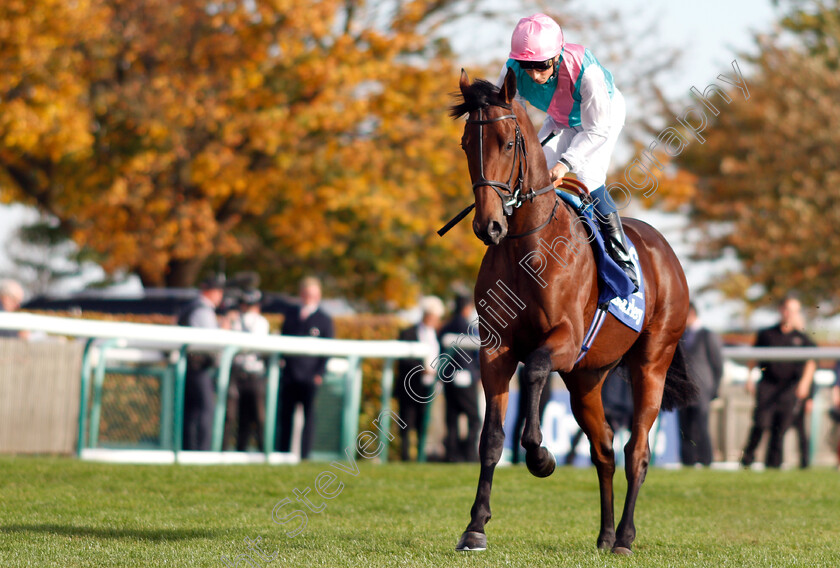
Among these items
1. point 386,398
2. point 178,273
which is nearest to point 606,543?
point 386,398

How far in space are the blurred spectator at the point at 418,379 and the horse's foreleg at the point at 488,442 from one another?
257 inches

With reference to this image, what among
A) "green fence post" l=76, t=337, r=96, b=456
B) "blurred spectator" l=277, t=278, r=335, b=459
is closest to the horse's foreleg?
"green fence post" l=76, t=337, r=96, b=456

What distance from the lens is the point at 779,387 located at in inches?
507

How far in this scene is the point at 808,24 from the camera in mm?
30750

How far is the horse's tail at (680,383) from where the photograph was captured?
703 cm

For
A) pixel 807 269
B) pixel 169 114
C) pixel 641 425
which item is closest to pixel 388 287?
pixel 169 114

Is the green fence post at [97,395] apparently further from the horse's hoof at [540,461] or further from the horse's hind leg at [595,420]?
the horse's hoof at [540,461]

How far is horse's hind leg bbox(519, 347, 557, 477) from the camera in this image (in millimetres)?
5168

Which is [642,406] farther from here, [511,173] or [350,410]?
[350,410]

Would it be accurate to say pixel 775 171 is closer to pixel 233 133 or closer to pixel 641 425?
pixel 233 133

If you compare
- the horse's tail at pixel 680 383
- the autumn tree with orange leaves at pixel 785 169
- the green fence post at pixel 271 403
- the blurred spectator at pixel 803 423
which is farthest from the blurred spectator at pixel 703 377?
the autumn tree with orange leaves at pixel 785 169

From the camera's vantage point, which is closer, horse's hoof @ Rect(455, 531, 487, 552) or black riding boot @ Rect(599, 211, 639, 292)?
horse's hoof @ Rect(455, 531, 487, 552)

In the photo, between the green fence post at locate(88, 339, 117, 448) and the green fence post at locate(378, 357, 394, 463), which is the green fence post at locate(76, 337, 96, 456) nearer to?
the green fence post at locate(88, 339, 117, 448)

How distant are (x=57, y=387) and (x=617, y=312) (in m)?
6.68
